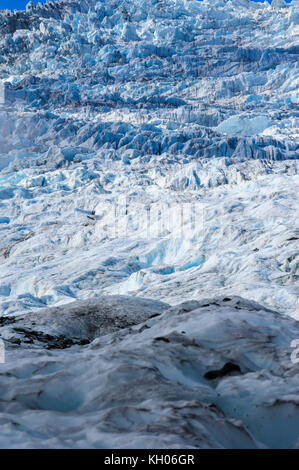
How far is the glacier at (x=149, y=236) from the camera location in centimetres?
428

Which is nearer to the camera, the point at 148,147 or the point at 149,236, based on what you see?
the point at 149,236

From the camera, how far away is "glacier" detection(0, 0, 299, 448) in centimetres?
428

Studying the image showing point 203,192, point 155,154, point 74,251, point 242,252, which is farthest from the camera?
point 155,154

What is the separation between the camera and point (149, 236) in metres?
30.2

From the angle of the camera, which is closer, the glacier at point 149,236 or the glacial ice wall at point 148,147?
the glacier at point 149,236

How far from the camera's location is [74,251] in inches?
1209

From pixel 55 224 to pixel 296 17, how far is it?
97.8 metres

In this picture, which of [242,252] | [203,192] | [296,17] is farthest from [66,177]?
[296,17]

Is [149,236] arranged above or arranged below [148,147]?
below

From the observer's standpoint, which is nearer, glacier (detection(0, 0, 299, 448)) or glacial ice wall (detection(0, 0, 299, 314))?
glacier (detection(0, 0, 299, 448))

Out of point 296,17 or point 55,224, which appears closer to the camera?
point 55,224

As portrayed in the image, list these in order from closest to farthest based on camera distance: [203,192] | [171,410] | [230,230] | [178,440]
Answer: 1. [178,440]
2. [171,410]
3. [230,230]
4. [203,192]
